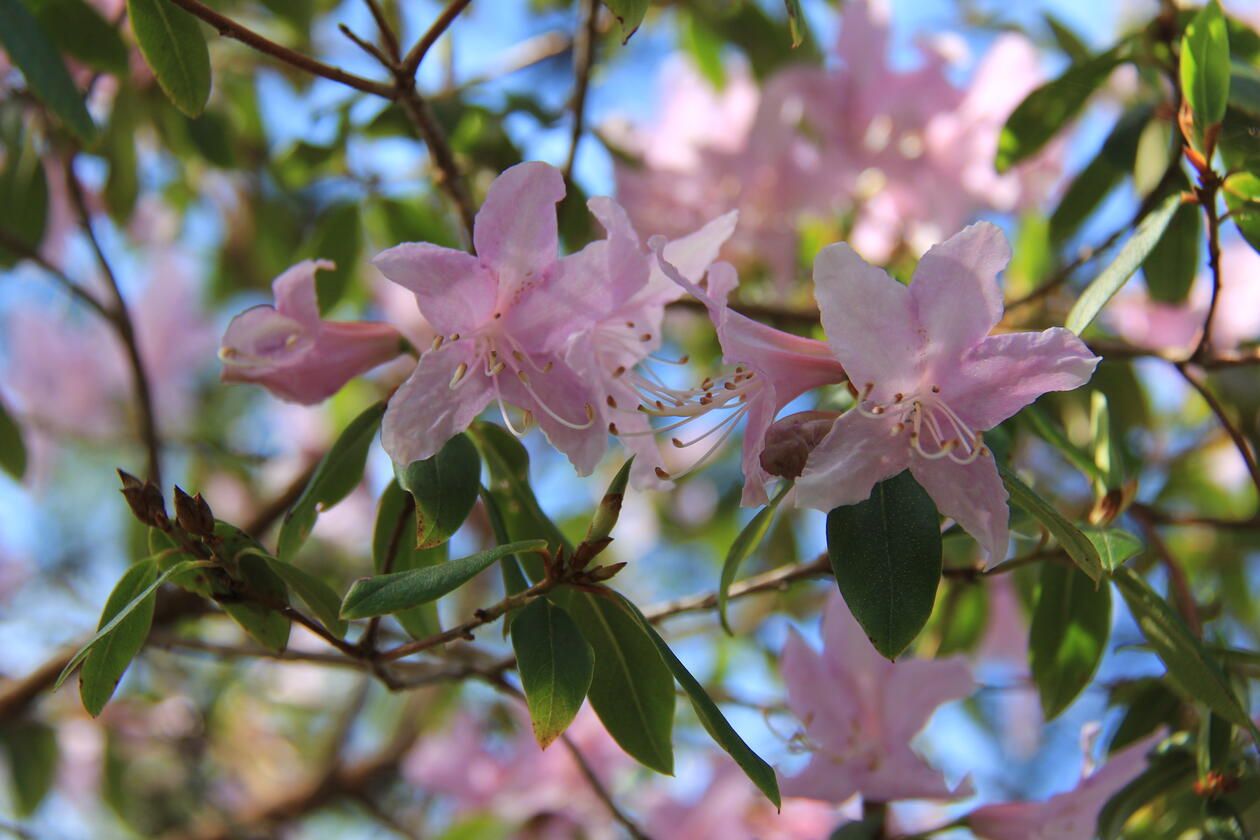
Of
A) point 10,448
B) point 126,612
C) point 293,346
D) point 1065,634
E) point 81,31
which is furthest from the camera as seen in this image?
point 10,448

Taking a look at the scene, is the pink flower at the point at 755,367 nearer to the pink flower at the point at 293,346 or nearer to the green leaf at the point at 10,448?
the pink flower at the point at 293,346

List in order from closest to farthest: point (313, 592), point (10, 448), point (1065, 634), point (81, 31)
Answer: point (313, 592), point (1065, 634), point (81, 31), point (10, 448)

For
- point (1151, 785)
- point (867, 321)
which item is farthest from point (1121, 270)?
point (1151, 785)

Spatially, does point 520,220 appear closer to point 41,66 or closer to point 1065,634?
point 41,66

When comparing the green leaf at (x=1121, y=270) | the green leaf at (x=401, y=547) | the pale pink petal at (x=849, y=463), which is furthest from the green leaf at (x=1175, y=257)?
the green leaf at (x=401, y=547)

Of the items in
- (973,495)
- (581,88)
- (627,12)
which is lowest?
(973,495)

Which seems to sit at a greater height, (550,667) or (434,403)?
(434,403)

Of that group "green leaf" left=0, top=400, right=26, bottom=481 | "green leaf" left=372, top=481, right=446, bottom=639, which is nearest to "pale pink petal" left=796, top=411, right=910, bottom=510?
"green leaf" left=372, top=481, right=446, bottom=639
